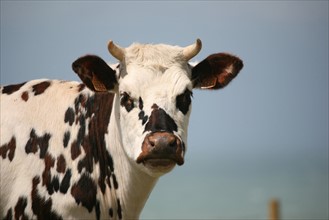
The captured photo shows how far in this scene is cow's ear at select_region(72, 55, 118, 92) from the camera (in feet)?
35.6

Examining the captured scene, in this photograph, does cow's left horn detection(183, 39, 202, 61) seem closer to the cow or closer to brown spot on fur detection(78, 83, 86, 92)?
the cow

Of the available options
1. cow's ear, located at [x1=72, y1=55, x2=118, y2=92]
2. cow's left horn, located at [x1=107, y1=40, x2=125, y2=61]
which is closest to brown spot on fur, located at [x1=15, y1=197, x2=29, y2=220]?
cow's ear, located at [x1=72, y1=55, x2=118, y2=92]

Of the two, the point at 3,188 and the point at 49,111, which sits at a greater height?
the point at 49,111

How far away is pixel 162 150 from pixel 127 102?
0.99 meters

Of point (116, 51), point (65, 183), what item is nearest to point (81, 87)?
point (116, 51)

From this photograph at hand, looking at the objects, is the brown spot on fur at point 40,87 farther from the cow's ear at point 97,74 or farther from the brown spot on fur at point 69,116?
the cow's ear at point 97,74

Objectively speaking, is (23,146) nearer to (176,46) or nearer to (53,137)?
(53,137)

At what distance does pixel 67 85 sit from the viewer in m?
11.5

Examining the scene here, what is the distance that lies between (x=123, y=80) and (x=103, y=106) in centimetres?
65

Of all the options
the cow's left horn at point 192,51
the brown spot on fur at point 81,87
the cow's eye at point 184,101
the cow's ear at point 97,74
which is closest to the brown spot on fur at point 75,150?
the cow's ear at point 97,74

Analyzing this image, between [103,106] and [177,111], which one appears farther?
[103,106]

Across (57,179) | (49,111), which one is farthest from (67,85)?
(57,179)

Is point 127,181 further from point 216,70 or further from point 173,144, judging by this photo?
point 216,70

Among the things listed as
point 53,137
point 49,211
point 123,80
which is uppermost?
point 123,80
